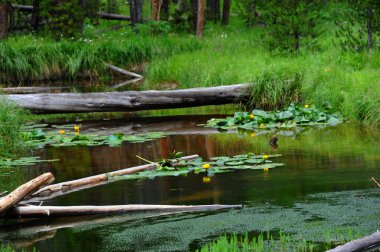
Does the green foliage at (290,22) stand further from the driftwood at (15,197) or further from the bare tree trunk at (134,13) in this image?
the driftwood at (15,197)

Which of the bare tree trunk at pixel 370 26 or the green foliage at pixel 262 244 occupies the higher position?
the bare tree trunk at pixel 370 26

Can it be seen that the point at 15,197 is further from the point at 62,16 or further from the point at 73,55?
Answer: the point at 62,16

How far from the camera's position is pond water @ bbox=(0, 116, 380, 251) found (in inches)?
312

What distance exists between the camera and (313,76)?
658 inches

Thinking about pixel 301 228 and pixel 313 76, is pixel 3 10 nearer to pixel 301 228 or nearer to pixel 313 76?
pixel 313 76

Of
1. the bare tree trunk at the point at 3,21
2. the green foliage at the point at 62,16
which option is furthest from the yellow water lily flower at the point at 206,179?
the bare tree trunk at the point at 3,21

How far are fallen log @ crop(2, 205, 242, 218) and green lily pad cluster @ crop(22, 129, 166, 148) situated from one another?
5036mm

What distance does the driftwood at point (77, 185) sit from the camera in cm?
948

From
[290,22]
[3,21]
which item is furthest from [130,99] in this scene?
[3,21]

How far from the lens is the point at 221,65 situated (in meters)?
19.9

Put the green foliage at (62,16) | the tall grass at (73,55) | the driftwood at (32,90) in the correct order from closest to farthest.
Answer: the driftwood at (32,90), the tall grass at (73,55), the green foliage at (62,16)

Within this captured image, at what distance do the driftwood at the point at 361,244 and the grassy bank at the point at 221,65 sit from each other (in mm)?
8371

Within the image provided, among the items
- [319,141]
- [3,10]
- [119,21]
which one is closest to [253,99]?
[319,141]

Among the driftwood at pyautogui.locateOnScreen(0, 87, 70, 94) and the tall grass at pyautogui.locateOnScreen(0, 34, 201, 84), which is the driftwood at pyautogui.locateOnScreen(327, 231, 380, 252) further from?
the tall grass at pyautogui.locateOnScreen(0, 34, 201, 84)
